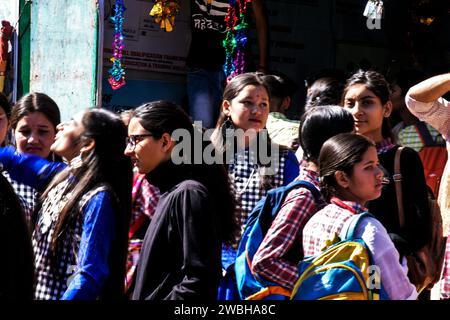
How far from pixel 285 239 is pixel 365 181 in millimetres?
A: 422

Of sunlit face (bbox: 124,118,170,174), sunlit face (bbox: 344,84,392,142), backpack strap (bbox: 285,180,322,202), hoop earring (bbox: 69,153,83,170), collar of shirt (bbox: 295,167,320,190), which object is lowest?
backpack strap (bbox: 285,180,322,202)

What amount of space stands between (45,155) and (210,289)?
60.0 inches

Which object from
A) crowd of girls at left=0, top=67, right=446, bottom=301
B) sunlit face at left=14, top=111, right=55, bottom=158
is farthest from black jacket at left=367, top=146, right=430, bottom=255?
sunlit face at left=14, top=111, right=55, bottom=158

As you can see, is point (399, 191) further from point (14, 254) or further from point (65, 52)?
point (65, 52)

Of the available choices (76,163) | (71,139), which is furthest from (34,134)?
(76,163)

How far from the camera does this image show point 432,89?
4.58 m

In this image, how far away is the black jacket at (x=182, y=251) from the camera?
11.5 ft

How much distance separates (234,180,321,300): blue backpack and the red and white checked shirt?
4 cm

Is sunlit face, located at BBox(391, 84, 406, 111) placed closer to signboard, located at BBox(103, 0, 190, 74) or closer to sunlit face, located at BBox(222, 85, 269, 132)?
sunlit face, located at BBox(222, 85, 269, 132)

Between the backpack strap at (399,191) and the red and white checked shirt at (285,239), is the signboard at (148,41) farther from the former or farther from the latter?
the red and white checked shirt at (285,239)

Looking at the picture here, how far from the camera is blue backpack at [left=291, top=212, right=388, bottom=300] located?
11.4 feet

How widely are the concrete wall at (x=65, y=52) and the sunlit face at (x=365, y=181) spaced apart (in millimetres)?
3105

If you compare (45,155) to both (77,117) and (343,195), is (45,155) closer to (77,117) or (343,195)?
(77,117)
